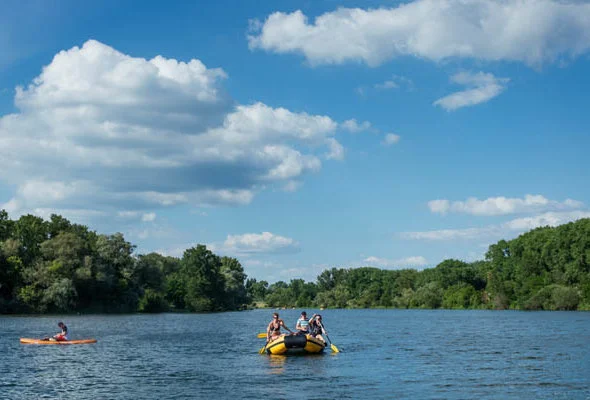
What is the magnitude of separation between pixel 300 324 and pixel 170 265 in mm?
143098

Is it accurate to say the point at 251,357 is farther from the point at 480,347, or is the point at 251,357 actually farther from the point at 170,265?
the point at 170,265

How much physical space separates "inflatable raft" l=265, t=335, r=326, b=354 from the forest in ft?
207

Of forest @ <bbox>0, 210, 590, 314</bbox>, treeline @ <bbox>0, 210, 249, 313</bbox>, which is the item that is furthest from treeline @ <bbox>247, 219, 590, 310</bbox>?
treeline @ <bbox>0, 210, 249, 313</bbox>

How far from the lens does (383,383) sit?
2569 cm

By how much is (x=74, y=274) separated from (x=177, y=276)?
1748 inches

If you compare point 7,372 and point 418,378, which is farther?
point 7,372

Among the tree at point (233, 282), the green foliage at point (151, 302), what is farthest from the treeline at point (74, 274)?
the tree at point (233, 282)

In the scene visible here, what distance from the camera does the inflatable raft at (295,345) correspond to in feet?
114

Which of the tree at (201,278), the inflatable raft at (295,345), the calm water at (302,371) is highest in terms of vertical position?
the tree at (201,278)

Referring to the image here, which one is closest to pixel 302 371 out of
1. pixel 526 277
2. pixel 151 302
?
pixel 151 302

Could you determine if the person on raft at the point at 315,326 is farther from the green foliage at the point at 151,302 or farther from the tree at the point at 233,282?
the tree at the point at 233,282

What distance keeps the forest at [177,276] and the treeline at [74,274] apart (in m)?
0.15

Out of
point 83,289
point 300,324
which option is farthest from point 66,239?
point 300,324

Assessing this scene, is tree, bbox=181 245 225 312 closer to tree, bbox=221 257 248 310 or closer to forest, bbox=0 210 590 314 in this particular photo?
forest, bbox=0 210 590 314
